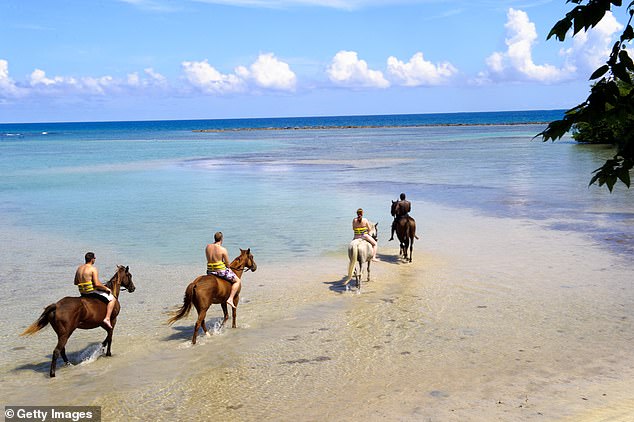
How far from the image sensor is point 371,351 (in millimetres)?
10938

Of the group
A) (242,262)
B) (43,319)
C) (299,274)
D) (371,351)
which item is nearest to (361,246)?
(299,274)

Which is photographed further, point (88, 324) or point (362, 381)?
point (88, 324)

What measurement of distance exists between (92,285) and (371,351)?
516cm

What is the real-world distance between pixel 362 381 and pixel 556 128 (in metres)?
6.59

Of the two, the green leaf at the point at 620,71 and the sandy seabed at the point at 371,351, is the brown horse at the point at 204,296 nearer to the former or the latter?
the sandy seabed at the point at 371,351

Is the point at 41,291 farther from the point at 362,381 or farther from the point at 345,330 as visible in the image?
the point at 362,381

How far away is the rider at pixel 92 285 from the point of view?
35.4 feet

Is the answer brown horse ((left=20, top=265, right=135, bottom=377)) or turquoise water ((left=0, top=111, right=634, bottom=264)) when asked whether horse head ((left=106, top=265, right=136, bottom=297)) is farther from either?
turquoise water ((left=0, top=111, right=634, bottom=264))

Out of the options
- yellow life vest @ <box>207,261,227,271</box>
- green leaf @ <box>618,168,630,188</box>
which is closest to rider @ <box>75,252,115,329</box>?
yellow life vest @ <box>207,261,227,271</box>

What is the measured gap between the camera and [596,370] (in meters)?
9.79

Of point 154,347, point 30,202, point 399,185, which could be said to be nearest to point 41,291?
point 154,347

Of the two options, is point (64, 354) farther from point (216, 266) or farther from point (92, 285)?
point (216, 266)

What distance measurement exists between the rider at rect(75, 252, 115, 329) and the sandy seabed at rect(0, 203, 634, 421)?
0.97 metres

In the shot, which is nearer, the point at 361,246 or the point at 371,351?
the point at 371,351
